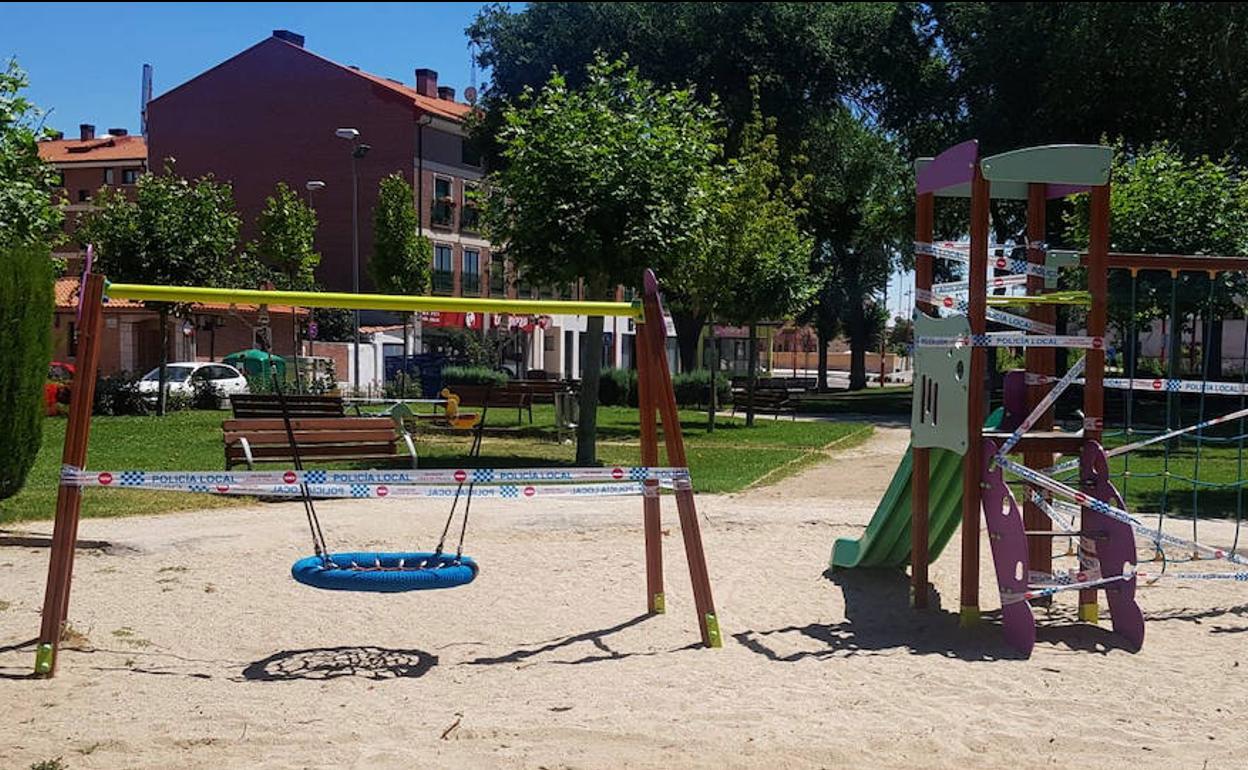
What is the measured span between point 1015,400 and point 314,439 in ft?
24.5

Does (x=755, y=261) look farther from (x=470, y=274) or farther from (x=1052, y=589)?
(x=470, y=274)

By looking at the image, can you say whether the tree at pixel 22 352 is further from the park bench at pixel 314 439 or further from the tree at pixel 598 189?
the tree at pixel 598 189

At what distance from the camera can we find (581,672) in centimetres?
556

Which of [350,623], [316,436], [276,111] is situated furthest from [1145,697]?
[276,111]

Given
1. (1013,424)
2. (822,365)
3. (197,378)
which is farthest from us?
(822,365)

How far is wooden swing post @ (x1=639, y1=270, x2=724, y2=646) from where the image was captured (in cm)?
588

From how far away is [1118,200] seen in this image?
1973 centimetres

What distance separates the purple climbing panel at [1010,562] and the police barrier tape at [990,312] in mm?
944

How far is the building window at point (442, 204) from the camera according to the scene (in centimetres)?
4730

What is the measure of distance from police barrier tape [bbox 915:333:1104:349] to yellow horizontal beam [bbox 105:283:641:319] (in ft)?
5.82

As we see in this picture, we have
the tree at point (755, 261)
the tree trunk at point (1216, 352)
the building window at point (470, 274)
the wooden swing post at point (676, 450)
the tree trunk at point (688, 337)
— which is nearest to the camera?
the wooden swing post at point (676, 450)

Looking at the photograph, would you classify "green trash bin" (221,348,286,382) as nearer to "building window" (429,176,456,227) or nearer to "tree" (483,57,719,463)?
"tree" (483,57,719,463)

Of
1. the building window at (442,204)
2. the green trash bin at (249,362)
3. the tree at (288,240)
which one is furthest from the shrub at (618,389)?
the building window at (442,204)

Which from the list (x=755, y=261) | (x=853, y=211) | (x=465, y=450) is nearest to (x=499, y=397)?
(x=755, y=261)
